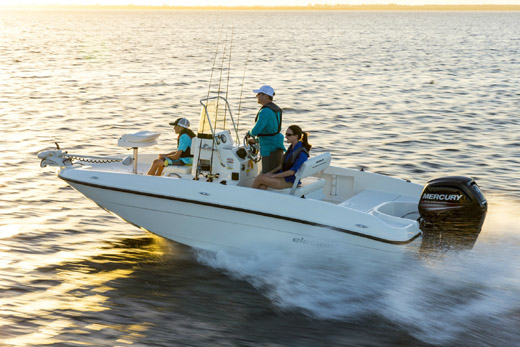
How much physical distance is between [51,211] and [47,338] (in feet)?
13.1

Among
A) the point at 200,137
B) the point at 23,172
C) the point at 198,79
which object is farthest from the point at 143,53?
the point at 200,137

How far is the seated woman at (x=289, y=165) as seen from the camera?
7.45 m

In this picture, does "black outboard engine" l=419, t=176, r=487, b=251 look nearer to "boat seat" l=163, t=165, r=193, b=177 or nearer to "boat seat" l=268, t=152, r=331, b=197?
"boat seat" l=268, t=152, r=331, b=197

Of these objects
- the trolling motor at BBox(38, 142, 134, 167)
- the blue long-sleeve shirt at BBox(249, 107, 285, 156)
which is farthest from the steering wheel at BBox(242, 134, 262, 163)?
the trolling motor at BBox(38, 142, 134, 167)

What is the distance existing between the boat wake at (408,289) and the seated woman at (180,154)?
4.31ft

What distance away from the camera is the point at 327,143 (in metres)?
14.9

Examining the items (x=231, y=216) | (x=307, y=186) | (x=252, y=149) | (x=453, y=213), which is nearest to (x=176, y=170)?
(x=252, y=149)

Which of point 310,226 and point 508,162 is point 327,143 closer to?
point 508,162

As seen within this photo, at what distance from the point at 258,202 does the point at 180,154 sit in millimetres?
1443

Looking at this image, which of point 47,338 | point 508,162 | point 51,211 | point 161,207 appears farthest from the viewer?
point 508,162

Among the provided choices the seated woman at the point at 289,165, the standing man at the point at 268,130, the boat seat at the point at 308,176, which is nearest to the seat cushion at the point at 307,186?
the boat seat at the point at 308,176

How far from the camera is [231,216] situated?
7270 mm

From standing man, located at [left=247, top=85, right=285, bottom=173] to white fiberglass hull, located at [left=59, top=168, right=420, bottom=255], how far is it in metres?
0.71

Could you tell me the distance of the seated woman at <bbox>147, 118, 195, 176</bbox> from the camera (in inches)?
311
